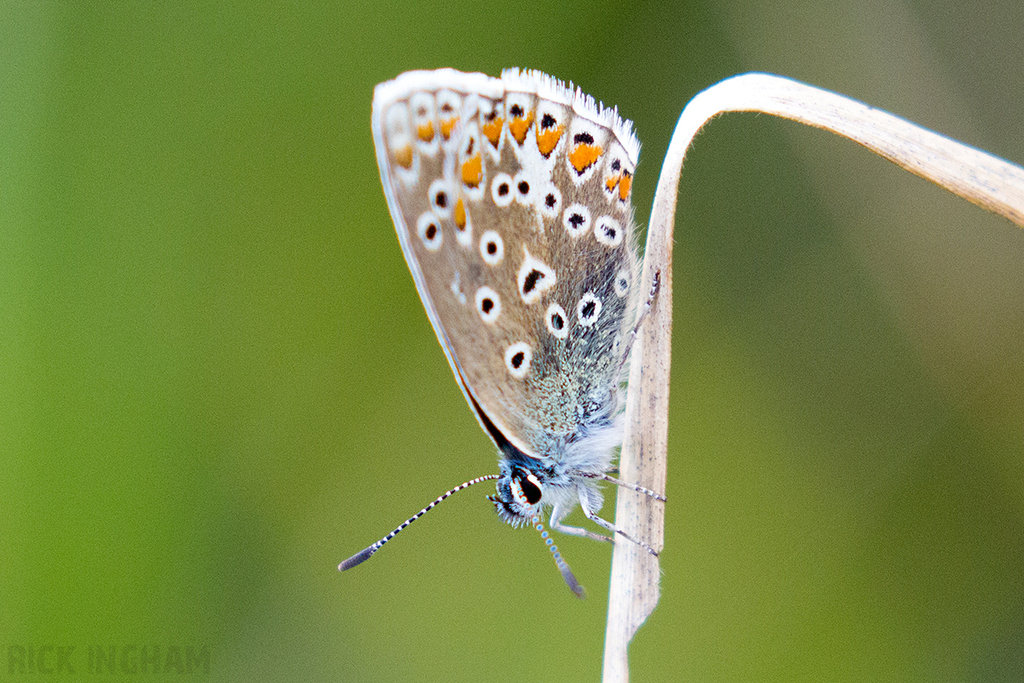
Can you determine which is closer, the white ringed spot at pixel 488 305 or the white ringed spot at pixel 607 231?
the white ringed spot at pixel 488 305

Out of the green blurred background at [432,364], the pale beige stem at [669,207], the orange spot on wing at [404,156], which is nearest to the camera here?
the pale beige stem at [669,207]

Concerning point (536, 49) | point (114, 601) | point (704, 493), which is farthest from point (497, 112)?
point (114, 601)

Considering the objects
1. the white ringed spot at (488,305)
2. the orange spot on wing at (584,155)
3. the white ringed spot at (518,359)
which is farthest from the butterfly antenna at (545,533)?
the orange spot on wing at (584,155)

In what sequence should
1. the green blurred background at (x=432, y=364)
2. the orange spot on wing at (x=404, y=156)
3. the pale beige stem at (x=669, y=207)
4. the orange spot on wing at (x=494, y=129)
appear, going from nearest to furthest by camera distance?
the pale beige stem at (x=669, y=207)
the orange spot on wing at (x=404, y=156)
the orange spot on wing at (x=494, y=129)
the green blurred background at (x=432, y=364)

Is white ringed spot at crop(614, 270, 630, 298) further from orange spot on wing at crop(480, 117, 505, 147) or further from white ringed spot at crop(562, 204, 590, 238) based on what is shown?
orange spot on wing at crop(480, 117, 505, 147)

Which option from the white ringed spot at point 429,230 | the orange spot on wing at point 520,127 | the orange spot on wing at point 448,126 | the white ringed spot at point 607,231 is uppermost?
the orange spot on wing at point 448,126

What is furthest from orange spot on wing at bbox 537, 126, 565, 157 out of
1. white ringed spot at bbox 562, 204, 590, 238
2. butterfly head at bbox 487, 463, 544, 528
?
butterfly head at bbox 487, 463, 544, 528

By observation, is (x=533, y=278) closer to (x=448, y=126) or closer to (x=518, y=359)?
(x=518, y=359)

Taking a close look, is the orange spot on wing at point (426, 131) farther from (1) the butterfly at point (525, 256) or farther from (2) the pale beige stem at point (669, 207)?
(2) the pale beige stem at point (669, 207)
